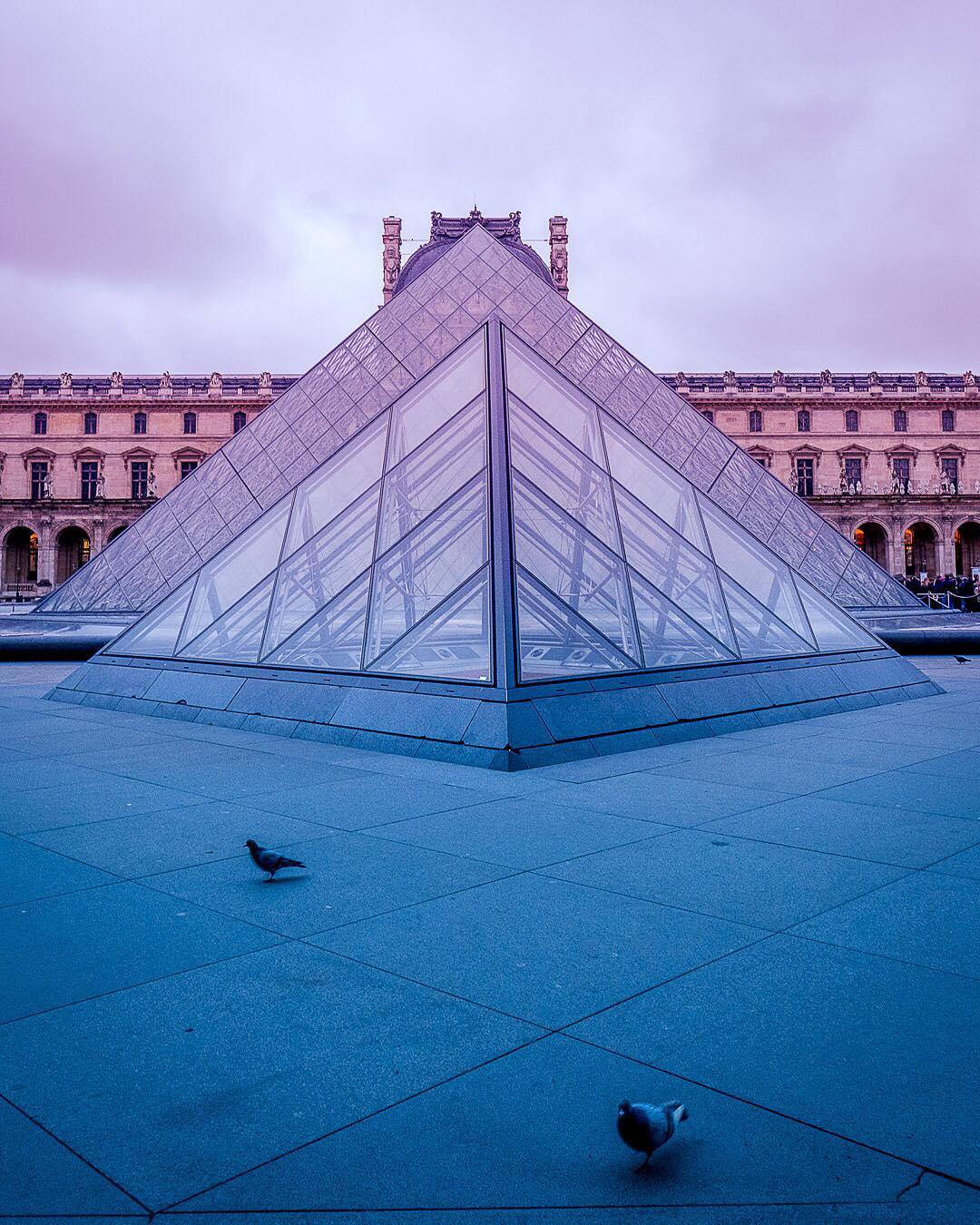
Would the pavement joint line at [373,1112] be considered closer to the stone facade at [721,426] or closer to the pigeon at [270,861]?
the pigeon at [270,861]

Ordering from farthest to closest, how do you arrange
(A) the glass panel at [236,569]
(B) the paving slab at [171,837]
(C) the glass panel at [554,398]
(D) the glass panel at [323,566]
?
(A) the glass panel at [236,569] < (C) the glass panel at [554,398] < (D) the glass panel at [323,566] < (B) the paving slab at [171,837]

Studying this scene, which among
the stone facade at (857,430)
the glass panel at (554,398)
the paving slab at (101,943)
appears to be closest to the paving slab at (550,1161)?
the paving slab at (101,943)

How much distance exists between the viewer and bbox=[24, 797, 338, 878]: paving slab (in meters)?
3.78

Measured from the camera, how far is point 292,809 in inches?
183

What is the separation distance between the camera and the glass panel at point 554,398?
30.8 ft

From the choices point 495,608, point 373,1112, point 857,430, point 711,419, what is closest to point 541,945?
point 373,1112

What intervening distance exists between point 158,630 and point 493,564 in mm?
4425

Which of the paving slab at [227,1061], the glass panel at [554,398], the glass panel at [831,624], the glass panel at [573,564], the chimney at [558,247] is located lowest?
the paving slab at [227,1061]

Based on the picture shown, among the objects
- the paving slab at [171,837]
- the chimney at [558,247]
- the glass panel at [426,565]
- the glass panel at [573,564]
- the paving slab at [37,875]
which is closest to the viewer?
the paving slab at [37,875]

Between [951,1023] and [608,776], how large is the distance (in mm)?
3292

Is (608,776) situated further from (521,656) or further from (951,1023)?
(951,1023)

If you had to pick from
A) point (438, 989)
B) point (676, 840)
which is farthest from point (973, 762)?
point (438, 989)

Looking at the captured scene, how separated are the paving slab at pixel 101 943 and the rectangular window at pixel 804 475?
62.4 metres

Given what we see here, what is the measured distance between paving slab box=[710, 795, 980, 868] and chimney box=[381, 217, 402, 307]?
67292 mm
